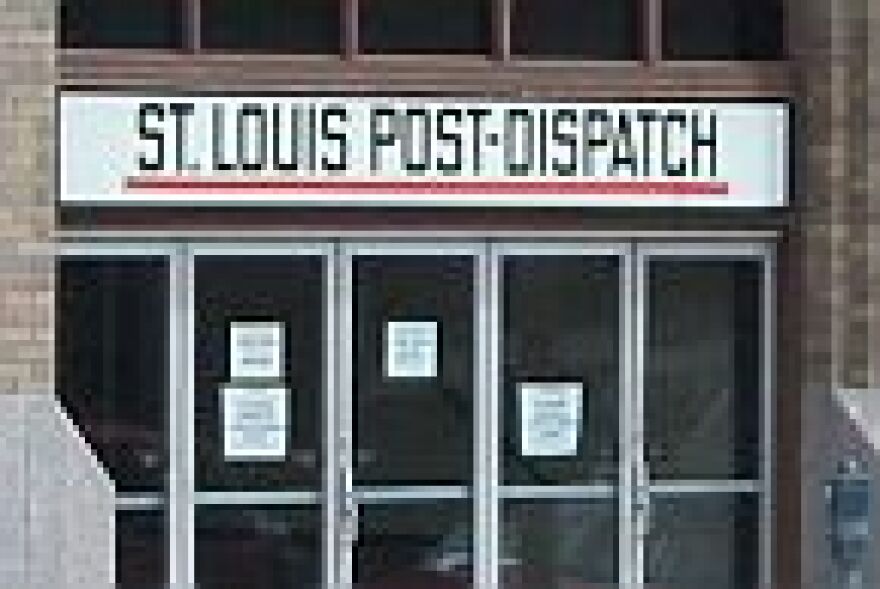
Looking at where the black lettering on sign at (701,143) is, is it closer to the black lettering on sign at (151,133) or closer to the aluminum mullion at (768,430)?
the aluminum mullion at (768,430)

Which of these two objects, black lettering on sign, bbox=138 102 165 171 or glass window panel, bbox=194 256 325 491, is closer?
black lettering on sign, bbox=138 102 165 171

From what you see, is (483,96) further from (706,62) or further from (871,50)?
(871,50)

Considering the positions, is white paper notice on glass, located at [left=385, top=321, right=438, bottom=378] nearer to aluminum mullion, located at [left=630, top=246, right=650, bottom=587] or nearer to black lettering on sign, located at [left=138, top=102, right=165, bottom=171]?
aluminum mullion, located at [left=630, top=246, right=650, bottom=587]

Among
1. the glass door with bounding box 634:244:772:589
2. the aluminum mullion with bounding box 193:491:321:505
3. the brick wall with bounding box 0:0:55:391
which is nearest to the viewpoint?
the brick wall with bounding box 0:0:55:391

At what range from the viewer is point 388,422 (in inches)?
465

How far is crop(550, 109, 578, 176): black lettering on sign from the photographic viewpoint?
38.4 ft

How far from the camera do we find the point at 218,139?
11508mm

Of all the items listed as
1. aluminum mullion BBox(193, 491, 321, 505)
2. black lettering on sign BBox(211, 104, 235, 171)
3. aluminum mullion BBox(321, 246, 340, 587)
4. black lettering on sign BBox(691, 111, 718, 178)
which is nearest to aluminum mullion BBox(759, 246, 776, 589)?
black lettering on sign BBox(691, 111, 718, 178)

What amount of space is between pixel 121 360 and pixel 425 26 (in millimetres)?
2417

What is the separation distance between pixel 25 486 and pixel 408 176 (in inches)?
99.7

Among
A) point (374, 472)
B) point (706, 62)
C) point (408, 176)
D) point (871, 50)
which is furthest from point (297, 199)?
point (871, 50)

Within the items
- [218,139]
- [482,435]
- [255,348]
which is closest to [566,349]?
[482,435]

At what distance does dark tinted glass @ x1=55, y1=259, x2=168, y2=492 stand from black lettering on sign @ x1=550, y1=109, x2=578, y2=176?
2.15m

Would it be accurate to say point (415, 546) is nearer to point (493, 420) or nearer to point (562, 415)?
point (493, 420)
